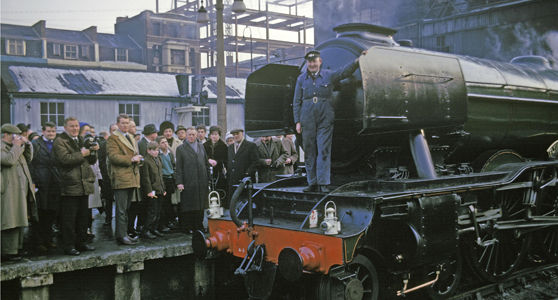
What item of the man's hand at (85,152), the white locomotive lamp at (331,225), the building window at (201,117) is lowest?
the white locomotive lamp at (331,225)

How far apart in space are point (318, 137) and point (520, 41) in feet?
43.4

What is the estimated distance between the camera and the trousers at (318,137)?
4832 millimetres

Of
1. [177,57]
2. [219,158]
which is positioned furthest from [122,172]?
[177,57]

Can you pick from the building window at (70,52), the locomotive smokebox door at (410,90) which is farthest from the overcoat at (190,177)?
the building window at (70,52)

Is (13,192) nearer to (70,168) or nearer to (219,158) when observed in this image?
(70,168)

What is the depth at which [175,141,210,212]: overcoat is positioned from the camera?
6574 mm

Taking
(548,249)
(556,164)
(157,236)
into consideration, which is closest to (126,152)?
(157,236)

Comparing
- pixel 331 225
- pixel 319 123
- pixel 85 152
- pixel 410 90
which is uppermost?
pixel 410 90

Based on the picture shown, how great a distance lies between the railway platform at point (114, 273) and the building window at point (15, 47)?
114 feet

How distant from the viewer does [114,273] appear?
213 inches

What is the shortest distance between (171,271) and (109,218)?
1954mm

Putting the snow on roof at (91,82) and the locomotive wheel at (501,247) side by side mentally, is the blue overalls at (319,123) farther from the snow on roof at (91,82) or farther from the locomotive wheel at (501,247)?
the snow on roof at (91,82)

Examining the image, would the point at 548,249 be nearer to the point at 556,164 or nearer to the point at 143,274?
the point at 556,164

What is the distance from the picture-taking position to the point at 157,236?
6.50m
